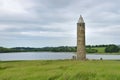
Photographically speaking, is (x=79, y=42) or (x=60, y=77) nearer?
(x=60, y=77)

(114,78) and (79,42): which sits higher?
(79,42)

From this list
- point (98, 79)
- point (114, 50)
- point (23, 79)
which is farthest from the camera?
point (114, 50)

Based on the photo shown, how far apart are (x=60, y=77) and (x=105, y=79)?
12.2 ft

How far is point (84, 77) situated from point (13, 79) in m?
6.10

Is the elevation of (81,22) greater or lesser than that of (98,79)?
greater

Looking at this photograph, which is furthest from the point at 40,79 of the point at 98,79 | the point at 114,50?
the point at 114,50

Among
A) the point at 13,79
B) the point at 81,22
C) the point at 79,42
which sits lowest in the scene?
the point at 13,79

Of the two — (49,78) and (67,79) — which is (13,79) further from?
(67,79)

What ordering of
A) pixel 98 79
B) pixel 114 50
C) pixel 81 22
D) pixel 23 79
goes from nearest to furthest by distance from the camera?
pixel 98 79 → pixel 23 79 → pixel 81 22 → pixel 114 50

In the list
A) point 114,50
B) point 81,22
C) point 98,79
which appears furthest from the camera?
point 114,50

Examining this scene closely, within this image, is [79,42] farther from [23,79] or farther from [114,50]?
[114,50]

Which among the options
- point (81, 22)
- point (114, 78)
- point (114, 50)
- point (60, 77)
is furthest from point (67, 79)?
point (114, 50)

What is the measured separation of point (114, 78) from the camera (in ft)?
74.2

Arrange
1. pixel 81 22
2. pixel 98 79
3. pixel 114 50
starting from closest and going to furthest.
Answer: pixel 98 79 < pixel 81 22 < pixel 114 50
